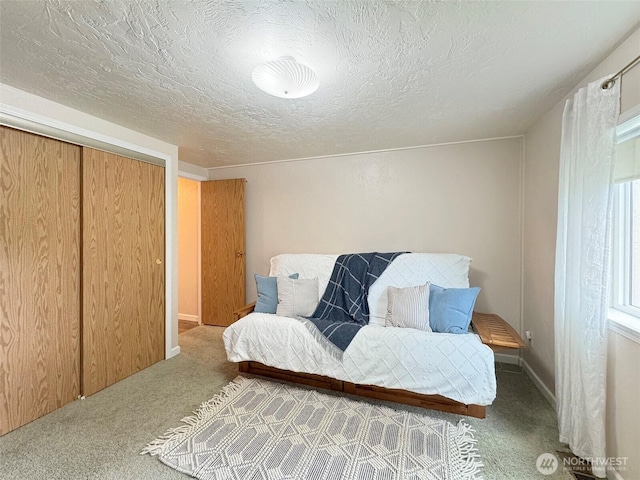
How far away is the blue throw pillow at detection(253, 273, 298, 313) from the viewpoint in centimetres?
266

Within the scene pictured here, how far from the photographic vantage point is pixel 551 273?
2.06 m

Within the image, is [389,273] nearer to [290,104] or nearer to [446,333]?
[446,333]

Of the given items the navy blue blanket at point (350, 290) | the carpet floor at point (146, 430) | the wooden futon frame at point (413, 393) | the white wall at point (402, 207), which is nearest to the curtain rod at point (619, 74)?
the white wall at point (402, 207)

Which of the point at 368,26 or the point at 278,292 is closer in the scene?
the point at 368,26

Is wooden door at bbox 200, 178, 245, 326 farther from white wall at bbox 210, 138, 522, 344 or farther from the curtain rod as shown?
the curtain rod

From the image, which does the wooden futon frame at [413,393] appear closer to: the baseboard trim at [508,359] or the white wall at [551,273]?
the white wall at [551,273]

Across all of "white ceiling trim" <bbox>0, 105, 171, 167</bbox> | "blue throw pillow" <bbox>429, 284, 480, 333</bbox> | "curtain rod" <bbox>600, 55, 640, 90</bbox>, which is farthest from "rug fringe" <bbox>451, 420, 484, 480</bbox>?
"white ceiling trim" <bbox>0, 105, 171, 167</bbox>

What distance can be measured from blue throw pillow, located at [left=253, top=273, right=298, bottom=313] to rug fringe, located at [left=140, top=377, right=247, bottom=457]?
2.08ft

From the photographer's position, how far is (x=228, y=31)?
124 centimetres

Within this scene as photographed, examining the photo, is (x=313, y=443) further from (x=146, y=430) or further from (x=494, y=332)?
(x=494, y=332)

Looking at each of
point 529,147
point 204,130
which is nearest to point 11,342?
point 204,130

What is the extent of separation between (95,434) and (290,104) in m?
2.56

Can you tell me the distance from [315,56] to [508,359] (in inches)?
123

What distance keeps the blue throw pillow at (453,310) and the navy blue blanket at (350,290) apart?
2.03 feet
